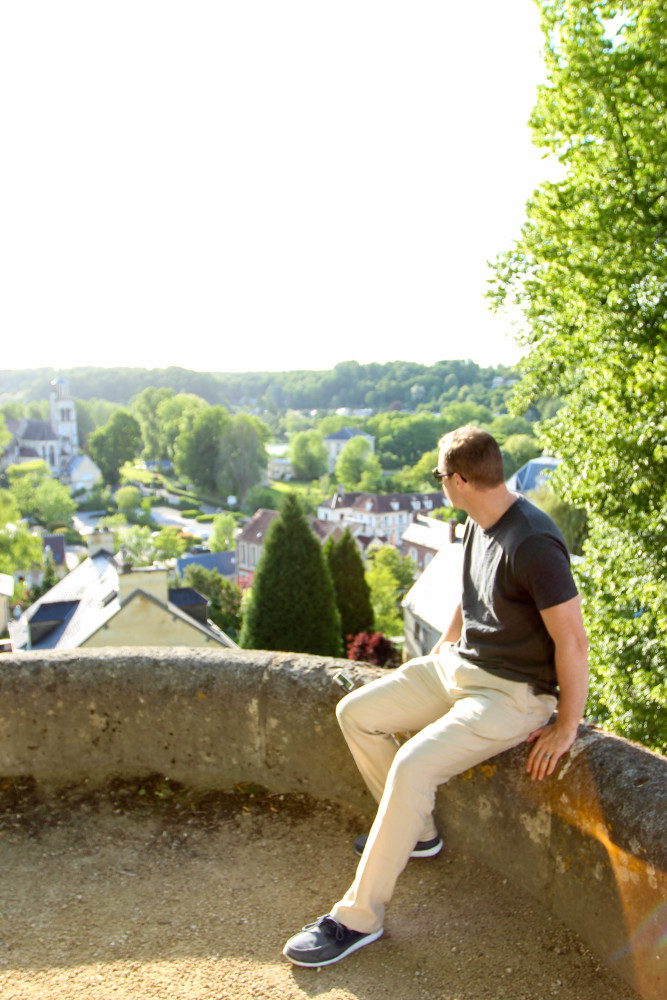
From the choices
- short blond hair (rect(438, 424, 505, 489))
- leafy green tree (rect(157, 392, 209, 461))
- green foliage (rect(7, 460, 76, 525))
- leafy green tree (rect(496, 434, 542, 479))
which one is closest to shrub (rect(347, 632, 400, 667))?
short blond hair (rect(438, 424, 505, 489))

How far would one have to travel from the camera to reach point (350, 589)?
24.2m

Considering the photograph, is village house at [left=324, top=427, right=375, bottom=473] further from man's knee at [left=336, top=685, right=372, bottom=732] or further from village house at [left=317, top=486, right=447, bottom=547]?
man's knee at [left=336, top=685, right=372, bottom=732]

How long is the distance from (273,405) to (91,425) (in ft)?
251

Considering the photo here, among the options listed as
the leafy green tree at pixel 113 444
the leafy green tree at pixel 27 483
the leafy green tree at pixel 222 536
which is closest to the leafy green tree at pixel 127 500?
the leafy green tree at pixel 27 483

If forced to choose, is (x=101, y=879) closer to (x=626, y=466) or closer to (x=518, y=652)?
(x=518, y=652)

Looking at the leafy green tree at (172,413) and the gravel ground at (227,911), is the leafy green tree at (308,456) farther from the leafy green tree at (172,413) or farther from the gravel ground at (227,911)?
the gravel ground at (227,911)

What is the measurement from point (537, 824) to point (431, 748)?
0.48 metres

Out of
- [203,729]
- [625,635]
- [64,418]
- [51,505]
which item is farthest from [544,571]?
[64,418]

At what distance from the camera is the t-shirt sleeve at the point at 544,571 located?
2.62m

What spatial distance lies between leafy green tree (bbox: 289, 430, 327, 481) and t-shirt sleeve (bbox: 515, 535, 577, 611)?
102529 millimetres

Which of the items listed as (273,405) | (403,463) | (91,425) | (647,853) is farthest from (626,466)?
(273,405)

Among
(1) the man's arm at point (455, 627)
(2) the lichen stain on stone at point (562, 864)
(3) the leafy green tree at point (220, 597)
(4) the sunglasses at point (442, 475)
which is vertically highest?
(4) the sunglasses at point (442, 475)

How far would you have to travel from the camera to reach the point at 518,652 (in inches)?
108

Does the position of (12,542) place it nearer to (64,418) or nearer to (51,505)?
(51,505)
